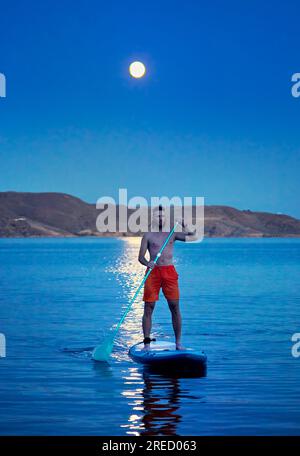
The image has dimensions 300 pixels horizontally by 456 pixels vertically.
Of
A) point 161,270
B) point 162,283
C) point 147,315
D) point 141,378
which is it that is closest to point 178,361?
point 141,378

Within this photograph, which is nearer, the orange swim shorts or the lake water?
the lake water

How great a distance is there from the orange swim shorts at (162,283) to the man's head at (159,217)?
0.81 meters

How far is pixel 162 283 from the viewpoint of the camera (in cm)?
1619

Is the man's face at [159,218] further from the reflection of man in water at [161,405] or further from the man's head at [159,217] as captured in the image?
the reflection of man in water at [161,405]

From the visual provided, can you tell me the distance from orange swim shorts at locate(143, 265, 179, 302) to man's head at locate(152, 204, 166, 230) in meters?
0.81

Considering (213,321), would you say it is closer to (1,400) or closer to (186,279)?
(1,400)

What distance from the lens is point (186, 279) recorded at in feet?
193

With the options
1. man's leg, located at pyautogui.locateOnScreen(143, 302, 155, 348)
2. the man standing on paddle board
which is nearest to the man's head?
the man standing on paddle board

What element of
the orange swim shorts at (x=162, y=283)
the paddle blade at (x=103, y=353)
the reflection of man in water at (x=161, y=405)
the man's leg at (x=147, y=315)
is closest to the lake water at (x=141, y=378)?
the reflection of man in water at (x=161, y=405)

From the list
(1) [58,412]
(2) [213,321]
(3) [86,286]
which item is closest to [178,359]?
(1) [58,412]

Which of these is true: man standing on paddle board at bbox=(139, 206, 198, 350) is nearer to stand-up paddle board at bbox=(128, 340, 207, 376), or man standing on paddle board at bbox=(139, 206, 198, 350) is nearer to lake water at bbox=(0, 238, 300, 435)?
stand-up paddle board at bbox=(128, 340, 207, 376)

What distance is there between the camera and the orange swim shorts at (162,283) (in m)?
16.1

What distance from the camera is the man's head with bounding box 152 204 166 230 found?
52.6 ft
